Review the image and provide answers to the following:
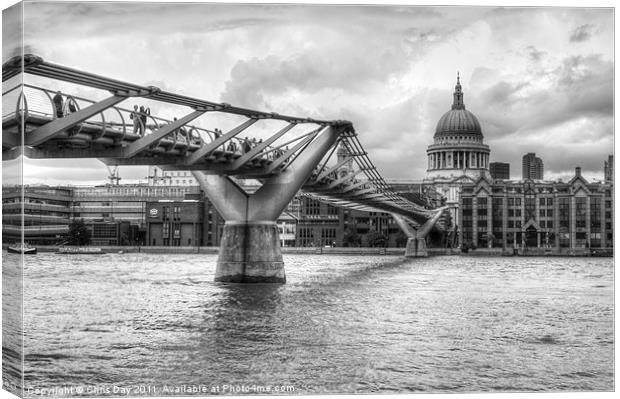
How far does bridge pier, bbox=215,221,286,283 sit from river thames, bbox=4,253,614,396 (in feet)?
3.96

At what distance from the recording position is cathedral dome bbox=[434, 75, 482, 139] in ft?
71.4

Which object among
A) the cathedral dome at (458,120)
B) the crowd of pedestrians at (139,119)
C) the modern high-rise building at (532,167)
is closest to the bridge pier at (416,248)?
the crowd of pedestrians at (139,119)

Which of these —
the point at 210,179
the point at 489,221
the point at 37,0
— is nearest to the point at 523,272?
the point at 489,221

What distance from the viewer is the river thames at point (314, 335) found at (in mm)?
19281

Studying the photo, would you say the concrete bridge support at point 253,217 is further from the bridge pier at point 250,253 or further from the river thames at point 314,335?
the river thames at point 314,335

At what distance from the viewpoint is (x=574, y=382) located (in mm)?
20609

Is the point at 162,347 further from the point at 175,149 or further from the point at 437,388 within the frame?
the point at 175,149

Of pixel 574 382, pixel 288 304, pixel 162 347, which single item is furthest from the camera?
pixel 288 304

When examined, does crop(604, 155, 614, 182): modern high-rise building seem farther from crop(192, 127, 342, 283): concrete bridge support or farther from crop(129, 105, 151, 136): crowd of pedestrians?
crop(192, 127, 342, 283): concrete bridge support

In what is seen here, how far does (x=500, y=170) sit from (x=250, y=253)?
19581 millimetres

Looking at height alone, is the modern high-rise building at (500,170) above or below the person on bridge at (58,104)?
below

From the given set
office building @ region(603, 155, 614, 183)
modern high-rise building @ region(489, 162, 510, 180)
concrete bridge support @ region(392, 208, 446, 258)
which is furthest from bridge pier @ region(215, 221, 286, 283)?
concrete bridge support @ region(392, 208, 446, 258)

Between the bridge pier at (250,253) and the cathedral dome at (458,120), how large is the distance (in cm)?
1909

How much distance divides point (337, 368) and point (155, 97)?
26.1ft
